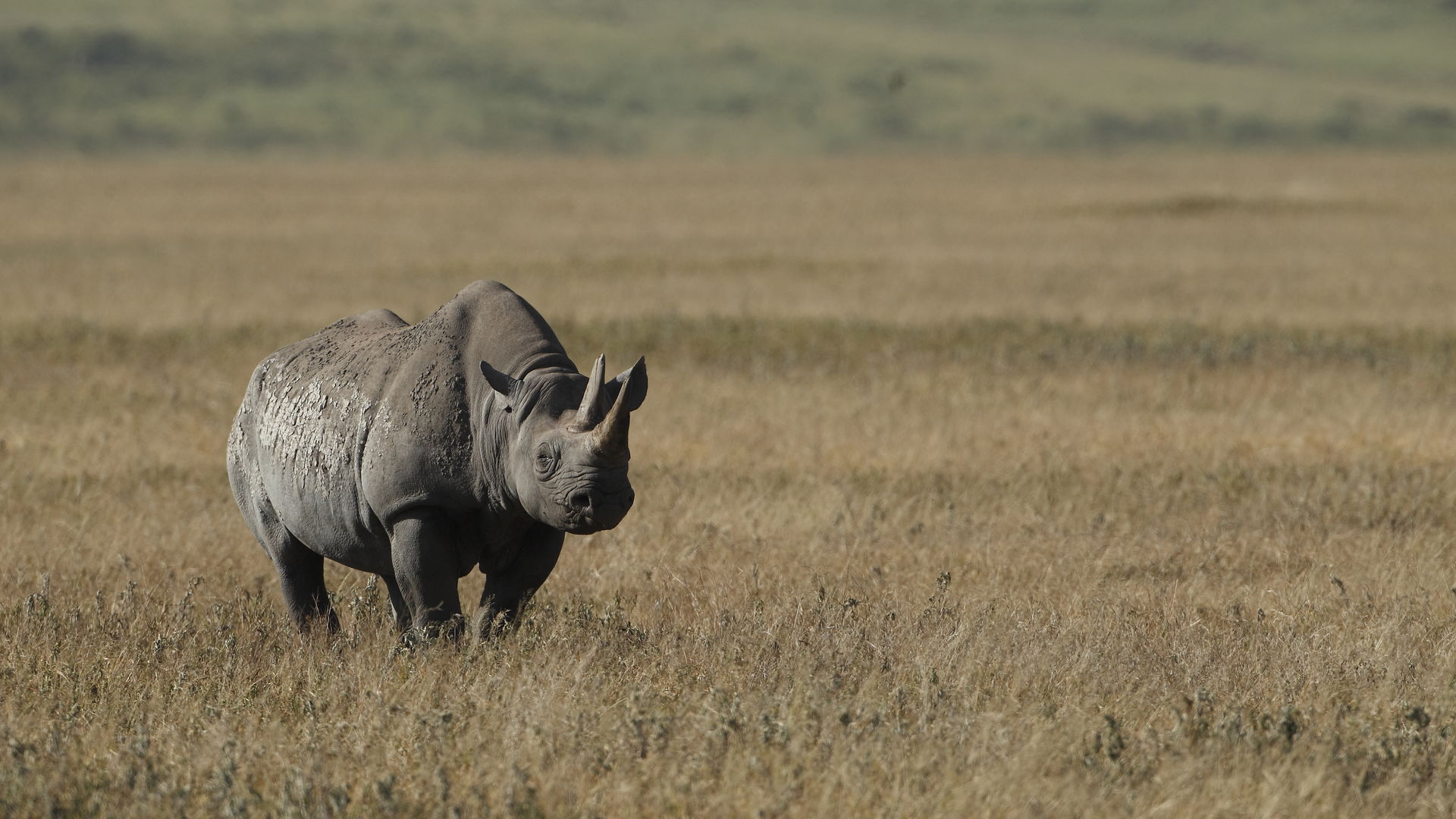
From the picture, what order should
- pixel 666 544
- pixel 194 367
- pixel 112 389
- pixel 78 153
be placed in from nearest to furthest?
pixel 666 544, pixel 112 389, pixel 194 367, pixel 78 153

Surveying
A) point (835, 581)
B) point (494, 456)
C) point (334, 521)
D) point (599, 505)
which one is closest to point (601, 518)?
point (599, 505)

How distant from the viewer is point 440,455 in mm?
6848

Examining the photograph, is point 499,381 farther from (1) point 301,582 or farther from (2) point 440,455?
(1) point 301,582

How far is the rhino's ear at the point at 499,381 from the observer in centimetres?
655

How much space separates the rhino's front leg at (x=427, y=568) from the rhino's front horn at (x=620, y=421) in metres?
1.10

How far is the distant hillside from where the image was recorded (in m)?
118

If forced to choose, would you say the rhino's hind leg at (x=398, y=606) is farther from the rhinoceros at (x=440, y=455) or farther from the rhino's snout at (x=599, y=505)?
the rhino's snout at (x=599, y=505)

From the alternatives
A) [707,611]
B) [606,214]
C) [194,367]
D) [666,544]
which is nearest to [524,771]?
[707,611]

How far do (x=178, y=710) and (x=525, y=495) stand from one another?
5.13 ft

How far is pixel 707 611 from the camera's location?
8.28 meters

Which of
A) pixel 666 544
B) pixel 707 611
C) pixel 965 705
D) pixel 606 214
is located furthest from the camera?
pixel 606 214

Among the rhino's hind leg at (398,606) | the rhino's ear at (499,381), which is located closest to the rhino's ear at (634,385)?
the rhino's ear at (499,381)

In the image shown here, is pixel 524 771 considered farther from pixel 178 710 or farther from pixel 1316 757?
pixel 1316 757

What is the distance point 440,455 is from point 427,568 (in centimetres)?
45
